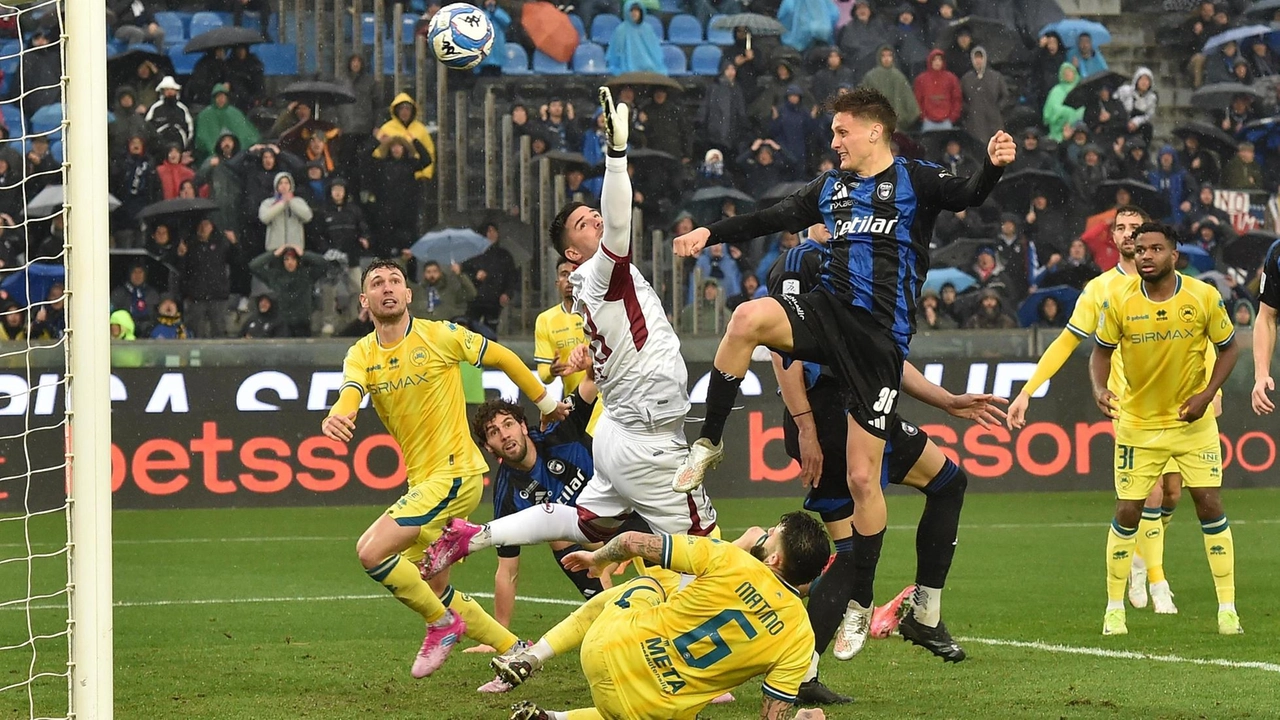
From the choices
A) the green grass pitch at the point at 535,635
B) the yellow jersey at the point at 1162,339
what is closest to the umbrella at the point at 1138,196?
the green grass pitch at the point at 535,635

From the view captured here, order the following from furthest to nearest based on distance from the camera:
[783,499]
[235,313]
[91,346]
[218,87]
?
[218,87]
[235,313]
[783,499]
[91,346]

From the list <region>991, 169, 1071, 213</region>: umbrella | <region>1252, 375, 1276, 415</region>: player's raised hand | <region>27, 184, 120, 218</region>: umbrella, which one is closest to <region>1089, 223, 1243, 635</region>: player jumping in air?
<region>1252, 375, 1276, 415</region>: player's raised hand

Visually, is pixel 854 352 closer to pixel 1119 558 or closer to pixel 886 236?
pixel 886 236

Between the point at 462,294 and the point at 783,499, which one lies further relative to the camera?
the point at 462,294

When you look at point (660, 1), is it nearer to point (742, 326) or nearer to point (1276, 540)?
point (1276, 540)

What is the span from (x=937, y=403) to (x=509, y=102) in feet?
39.1

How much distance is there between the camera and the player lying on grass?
503cm

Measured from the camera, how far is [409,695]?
632cm

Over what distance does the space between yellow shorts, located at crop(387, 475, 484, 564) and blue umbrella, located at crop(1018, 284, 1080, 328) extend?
10.3 m

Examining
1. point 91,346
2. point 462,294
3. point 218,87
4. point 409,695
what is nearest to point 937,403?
point 409,695

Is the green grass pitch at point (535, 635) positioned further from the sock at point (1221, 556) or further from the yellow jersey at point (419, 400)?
the yellow jersey at point (419, 400)

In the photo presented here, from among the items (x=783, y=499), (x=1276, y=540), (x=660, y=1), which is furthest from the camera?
(x=660, y=1)

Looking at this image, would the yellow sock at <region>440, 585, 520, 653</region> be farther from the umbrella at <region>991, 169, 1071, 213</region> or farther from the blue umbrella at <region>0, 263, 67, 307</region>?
the umbrella at <region>991, 169, 1071, 213</region>

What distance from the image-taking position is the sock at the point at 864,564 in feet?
19.8
